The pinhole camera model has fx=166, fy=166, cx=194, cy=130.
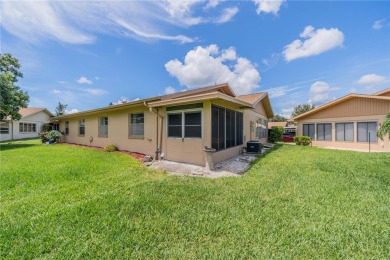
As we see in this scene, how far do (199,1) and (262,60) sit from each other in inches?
341

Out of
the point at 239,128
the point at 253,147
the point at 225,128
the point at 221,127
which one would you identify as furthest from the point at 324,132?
the point at 221,127

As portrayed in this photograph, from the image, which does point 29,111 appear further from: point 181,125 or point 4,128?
point 181,125

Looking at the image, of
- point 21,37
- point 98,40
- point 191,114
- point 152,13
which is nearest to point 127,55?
point 98,40

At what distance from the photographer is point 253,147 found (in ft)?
35.6

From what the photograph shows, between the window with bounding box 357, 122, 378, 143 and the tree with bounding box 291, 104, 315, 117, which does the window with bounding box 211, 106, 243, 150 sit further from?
the tree with bounding box 291, 104, 315, 117

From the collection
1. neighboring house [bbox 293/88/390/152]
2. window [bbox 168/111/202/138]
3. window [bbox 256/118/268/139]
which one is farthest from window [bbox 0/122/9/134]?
neighboring house [bbox 293/88/390/152]

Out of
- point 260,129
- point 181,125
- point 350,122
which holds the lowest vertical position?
point 260,129

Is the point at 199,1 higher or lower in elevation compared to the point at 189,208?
Result: higher

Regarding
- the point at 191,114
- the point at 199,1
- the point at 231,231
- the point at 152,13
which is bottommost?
the point at 231,231

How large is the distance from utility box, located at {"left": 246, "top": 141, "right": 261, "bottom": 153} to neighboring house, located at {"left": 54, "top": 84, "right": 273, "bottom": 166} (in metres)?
0.42

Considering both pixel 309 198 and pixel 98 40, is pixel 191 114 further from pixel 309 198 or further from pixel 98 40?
pixel 98 40

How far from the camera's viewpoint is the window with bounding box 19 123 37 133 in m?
24.4

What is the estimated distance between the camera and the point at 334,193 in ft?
14.5

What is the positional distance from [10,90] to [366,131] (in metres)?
29.9
